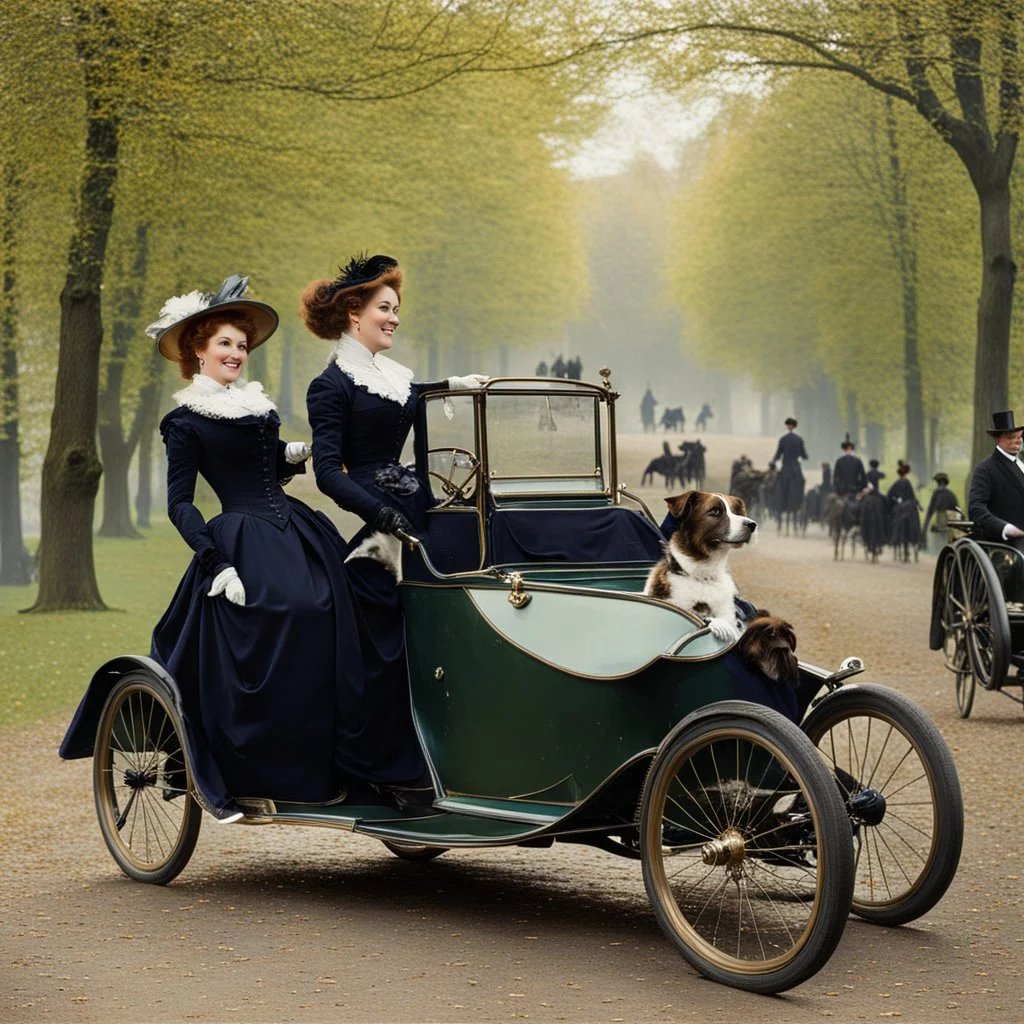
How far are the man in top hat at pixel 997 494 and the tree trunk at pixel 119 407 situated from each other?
634 inches

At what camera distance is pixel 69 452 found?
1756cm

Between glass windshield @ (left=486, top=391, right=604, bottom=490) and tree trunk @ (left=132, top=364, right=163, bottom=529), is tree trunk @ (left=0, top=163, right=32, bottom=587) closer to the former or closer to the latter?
tree trunk @ (left=132, top=364, right=163, bottom=529)

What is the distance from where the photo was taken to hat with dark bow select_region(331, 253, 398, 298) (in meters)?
6.47

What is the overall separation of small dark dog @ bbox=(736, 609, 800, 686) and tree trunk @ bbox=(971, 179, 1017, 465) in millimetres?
13638

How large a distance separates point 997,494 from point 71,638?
913 centimetres

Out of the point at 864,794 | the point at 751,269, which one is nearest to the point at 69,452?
the point at 864,794

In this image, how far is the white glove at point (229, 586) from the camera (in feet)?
19.9

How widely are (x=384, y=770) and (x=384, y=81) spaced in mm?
13643

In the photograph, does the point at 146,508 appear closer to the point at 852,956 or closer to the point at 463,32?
the point at 463,32

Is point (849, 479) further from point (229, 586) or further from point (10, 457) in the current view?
point (229, 586)

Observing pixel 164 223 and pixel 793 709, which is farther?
pixel 164 223

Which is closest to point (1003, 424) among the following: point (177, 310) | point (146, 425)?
point (177, 310)

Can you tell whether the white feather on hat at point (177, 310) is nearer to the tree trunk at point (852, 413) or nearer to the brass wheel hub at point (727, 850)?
the brass wheel hub at point (727, 850)

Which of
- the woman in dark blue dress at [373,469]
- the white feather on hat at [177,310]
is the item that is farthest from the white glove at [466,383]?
the white feather on hat at [177,310]
